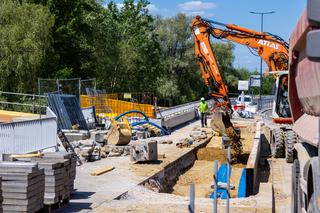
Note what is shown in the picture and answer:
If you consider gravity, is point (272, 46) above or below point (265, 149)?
above

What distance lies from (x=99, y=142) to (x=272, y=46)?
822 centimetres

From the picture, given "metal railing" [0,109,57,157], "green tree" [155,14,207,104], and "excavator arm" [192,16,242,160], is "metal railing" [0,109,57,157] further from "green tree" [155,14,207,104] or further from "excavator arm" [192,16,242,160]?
"green tree" [155,14,207,104]

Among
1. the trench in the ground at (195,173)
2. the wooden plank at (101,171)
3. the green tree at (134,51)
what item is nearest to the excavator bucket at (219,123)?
the trench in the ground at (195,173)

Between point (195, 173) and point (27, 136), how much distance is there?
6896 mm

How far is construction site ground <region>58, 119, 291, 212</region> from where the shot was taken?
37.3 feet

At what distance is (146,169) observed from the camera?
1677cm

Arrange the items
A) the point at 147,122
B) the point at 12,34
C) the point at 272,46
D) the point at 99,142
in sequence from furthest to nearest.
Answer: the point at 12,34, the point at 147,122, the point at 272,46, the point at 99,142

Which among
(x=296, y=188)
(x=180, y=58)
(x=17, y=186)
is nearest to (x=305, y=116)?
(x=296, y=188)

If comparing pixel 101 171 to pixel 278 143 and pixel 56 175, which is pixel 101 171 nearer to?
pixel 56 175

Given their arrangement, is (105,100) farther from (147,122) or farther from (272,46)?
(272,46)

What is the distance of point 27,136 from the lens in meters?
15.9

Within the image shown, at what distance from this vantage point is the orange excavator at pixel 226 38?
72.8 feet

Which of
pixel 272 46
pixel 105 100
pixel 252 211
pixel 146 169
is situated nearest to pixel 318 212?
pixel 252 211

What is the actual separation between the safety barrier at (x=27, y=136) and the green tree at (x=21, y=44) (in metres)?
18.5
